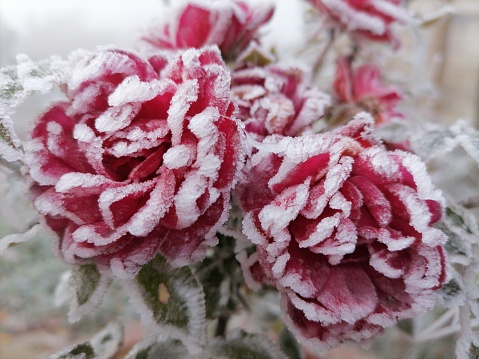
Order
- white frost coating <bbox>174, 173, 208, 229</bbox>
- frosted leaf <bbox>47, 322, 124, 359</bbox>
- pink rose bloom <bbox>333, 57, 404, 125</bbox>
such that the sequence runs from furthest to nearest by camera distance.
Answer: pink rose bloom <bbox>333, 57, 404, 125</bbox>
frosted leaf <bbox>47, 322, 124, 359</bbox>
white frost coating <bbox>174, 173, 208, 229</bbox>

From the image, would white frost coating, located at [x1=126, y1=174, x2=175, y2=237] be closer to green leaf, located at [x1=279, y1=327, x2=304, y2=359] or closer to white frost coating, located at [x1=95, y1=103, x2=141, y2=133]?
white frost coating, located at [x1=95, y1=103, x2=141, y2=133]

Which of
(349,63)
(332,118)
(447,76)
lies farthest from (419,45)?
(447,76)

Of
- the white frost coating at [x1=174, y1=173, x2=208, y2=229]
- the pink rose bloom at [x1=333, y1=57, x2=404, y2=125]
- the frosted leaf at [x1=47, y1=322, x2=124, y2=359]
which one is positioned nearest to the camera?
the white frost coating at [x1=174, y1=173, x2=208, y2=229]

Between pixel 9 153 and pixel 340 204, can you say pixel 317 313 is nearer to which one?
pixel 340 204

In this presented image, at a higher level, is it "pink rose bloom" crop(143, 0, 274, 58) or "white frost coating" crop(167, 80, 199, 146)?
"pink rose bloom" crop(143, 0, 274, 58)

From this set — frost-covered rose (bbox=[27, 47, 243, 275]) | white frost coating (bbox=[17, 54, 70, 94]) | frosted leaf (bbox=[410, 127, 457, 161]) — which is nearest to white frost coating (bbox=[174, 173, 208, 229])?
frost-covered rose (bbox=[27, 47, 243, 275])

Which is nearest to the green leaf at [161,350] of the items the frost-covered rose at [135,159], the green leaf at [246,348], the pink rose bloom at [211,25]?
the green leaf at [246,348]

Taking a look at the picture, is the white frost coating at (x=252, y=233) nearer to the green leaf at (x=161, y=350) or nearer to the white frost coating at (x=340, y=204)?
the white frost coating at (x=340, y=204)
